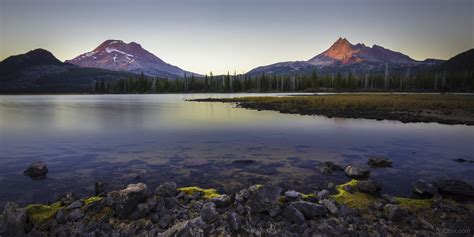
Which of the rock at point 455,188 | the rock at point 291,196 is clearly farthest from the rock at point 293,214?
the rock at point 455,188

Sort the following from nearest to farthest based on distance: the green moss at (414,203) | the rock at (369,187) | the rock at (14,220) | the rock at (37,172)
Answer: the rock at (14,220) < the green moss at (414,203) < the rock at (369,187) < the rock at (37,172)

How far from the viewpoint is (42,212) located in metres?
9.57

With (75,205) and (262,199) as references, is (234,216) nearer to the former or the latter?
(262,199)

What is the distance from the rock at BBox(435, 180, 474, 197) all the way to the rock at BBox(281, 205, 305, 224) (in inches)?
286

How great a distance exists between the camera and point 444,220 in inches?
357

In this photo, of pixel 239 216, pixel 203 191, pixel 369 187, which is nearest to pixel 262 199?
pixel 239 216

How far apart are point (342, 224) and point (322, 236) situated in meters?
1.07

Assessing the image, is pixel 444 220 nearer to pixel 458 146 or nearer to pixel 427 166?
pixel 427 166

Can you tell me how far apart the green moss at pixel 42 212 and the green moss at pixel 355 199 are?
10280 millimetres

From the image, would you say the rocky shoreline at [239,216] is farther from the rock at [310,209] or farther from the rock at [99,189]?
the rock at [99,189]

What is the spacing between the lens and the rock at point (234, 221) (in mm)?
8570

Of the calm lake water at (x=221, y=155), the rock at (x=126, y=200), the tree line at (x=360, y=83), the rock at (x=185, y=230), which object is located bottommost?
the calm lake water at (x=221, y=155)

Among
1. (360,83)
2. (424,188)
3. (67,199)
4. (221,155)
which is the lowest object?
(221,155)

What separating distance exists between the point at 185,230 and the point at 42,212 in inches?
219
